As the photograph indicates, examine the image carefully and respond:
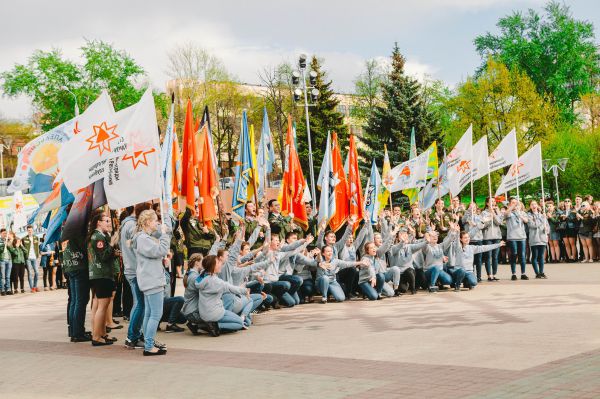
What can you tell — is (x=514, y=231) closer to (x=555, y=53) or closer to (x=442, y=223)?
(x=442, y=223)

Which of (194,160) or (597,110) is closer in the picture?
(194,160)

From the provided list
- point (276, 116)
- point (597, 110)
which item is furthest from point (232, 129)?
point (597, 110)

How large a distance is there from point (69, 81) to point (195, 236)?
4848 cm

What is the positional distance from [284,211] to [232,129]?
178ft

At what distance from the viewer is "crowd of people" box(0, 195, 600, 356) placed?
422 inches

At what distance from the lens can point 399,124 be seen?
5050cm

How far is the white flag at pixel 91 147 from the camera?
34.5 feet

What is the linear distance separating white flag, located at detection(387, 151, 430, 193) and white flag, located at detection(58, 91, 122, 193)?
41.5 feet

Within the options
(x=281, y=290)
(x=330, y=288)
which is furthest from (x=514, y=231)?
(x=281, y=290)

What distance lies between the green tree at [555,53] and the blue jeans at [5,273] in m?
44.2

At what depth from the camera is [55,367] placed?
9.45 m

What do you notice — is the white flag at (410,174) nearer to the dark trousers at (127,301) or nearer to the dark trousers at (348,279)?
the dark trousers at (348,279)

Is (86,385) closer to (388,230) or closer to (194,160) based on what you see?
(194,160)

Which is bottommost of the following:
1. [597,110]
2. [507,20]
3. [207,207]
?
[207,207]
